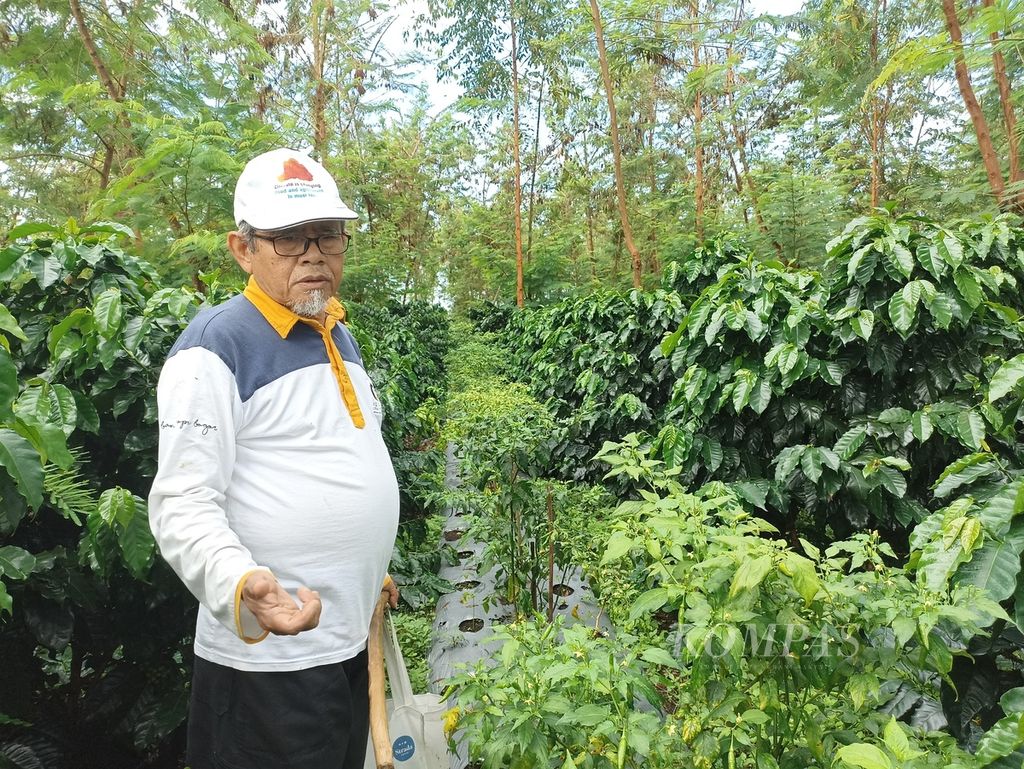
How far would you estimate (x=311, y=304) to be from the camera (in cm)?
145

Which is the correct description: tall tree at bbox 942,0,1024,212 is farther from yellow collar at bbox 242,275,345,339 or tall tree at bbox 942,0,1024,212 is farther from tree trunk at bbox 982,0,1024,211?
yellow collar at bbox 242,275,345,339

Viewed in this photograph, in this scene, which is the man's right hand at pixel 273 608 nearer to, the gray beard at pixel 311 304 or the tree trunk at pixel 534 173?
the gray beard at pixel 311 304

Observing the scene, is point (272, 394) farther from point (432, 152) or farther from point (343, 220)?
point (432, 152)

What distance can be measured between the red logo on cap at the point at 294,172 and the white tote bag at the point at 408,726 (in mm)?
1232

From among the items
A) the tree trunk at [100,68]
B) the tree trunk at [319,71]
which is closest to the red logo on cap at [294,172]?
the tree trunk at [100,68]

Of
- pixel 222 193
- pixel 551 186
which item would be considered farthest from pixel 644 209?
pixel 222 193

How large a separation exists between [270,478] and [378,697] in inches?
23.3

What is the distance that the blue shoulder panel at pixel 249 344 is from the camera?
129 cm

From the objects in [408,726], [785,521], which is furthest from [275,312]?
[785,521]

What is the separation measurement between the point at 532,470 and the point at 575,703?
75.1 inches

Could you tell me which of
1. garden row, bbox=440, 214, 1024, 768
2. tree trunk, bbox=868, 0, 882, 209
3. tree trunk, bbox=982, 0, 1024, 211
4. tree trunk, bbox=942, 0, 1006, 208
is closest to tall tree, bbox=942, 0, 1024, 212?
tree trunk, bbox=942, 0, 1006, 208

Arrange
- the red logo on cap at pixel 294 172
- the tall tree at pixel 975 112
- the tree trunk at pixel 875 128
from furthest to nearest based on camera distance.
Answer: the tree trunk at pixel 875 128, the tall tree at pixel 975 112, the red logo on cap at pixel 294 172

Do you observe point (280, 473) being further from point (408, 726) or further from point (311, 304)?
point (408, 726)

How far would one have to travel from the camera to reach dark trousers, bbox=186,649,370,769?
1.33m
